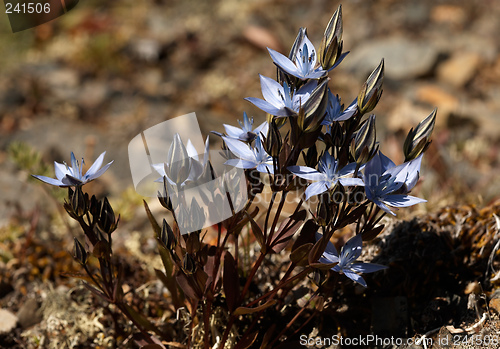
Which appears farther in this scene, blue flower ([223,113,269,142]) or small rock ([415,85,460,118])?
small rock ([415,85,460,118])

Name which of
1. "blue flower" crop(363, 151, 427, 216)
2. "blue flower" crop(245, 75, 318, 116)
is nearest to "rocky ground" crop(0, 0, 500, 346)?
"blue flower" crop(363, 151, 427, 216)

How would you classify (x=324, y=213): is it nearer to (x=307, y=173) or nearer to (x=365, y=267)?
(x=307, y=173)

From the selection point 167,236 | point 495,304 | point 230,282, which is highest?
point 167,236

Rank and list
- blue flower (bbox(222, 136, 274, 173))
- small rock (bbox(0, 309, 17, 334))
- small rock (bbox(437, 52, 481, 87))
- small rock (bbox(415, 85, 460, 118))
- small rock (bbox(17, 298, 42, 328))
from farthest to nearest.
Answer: small rock (bbox(437, 52, 481, 87)) → small rock (bbox(415, 85, 460, 118)) → small rock (bbox(17, 298, 42, 328)) → small rock (bbox(0, 309, 17, 334)) → blue flower (bbox(222, 136, 274, 173))

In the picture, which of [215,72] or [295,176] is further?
[215,72]

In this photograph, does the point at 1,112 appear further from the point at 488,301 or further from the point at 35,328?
the point at 488,301

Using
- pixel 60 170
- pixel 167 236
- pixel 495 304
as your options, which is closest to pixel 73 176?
pixel 60 170

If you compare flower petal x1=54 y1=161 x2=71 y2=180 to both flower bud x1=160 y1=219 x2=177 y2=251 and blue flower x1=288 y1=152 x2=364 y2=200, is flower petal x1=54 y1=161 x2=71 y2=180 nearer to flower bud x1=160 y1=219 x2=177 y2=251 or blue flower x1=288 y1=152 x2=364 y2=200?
flower bud x1=160 y1=219 x2=177 y2=251
